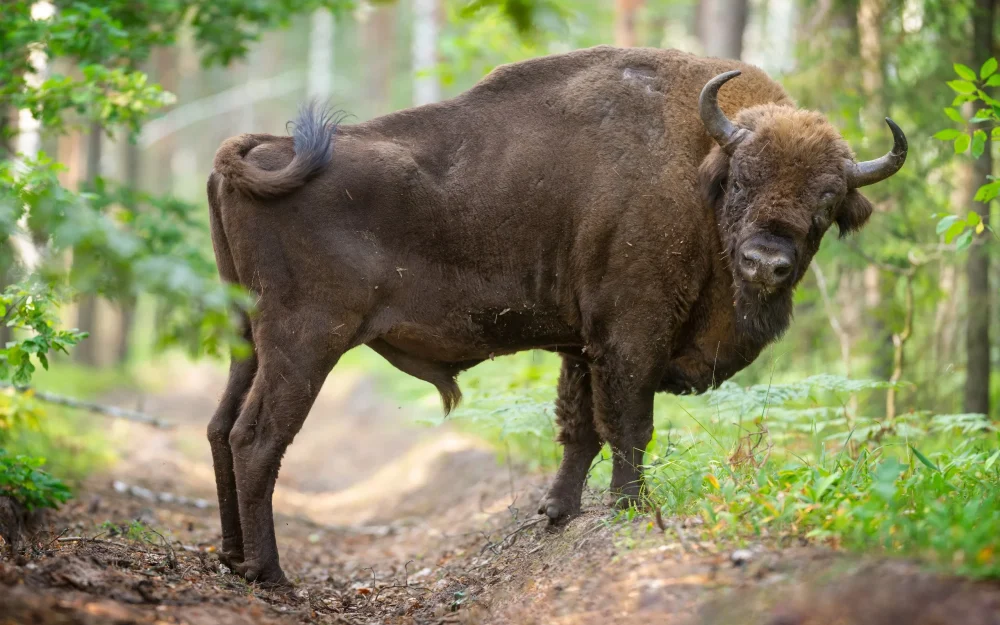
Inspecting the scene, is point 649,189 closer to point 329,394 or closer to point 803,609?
point 803,609

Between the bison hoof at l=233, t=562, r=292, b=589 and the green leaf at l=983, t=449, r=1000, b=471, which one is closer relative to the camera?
the green leaf at l=983, t=449, r=1000, b=471

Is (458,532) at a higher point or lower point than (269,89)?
lower

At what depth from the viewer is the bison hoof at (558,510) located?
591 cm

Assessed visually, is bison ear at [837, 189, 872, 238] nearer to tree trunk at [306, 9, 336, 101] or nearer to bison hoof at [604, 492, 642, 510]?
bison hoof at [604, 492, 642, 510]

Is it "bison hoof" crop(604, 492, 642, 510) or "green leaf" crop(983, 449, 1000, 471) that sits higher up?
"green leaf" crop(983, 449, 1000, 471)

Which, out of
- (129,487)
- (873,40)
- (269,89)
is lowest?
(129,487)

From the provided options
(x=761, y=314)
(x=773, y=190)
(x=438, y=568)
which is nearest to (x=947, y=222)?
(x=773, y=190)

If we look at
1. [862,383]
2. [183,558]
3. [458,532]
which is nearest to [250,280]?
[183,558]

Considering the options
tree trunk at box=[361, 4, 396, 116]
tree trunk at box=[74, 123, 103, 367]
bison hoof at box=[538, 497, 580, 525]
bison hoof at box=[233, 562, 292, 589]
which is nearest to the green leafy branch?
bison hoof at box=[538, 497, 580, 525]

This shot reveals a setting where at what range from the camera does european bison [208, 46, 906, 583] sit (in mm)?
5258

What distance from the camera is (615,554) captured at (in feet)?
14.9

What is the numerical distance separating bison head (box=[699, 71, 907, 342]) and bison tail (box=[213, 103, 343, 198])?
2350mm

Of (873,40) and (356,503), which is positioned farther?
(356,503)

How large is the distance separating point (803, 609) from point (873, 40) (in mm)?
8372
